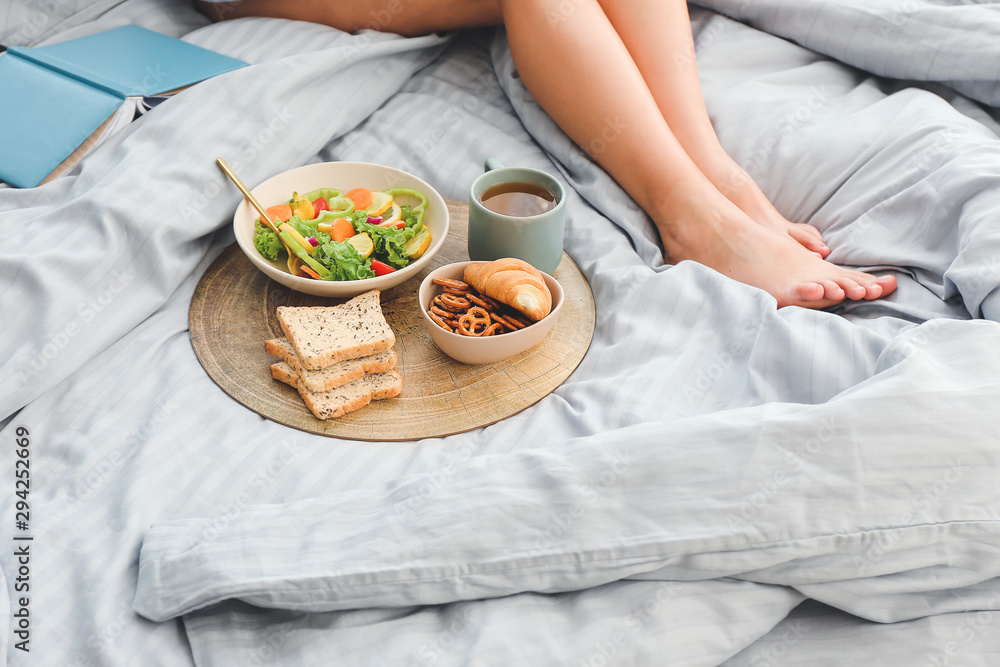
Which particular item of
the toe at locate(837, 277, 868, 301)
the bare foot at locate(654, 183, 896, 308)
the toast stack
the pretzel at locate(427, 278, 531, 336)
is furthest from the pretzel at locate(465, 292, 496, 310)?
the toe at locate(837, 277, 868, 301)

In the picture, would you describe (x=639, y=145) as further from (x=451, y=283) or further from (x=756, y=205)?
(x=451, y=283)

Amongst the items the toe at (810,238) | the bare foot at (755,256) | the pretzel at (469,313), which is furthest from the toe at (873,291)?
the pretzel at (469,313)

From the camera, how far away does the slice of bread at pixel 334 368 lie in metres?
0.85

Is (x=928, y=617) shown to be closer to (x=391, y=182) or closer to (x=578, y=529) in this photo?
(x=578, y=529)

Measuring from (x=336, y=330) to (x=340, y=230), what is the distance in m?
0.20

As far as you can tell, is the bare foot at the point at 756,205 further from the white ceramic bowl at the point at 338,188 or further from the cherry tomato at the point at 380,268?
the cherry tomato at the point at 380,268

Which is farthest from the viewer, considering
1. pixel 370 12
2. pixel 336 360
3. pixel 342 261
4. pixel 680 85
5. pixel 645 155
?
pixel 370 12

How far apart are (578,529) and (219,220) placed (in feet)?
2.29

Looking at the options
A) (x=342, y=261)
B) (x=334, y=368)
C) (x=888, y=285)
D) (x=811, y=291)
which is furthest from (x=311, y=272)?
(x=888, y=285)

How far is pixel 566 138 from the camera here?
4.23ft

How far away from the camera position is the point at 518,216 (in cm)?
97

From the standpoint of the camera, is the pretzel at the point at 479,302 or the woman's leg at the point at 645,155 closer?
the pretzel at the point at 479,302

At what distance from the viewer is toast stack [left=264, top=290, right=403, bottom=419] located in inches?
33.3

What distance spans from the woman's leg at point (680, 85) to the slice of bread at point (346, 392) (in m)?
0.66
